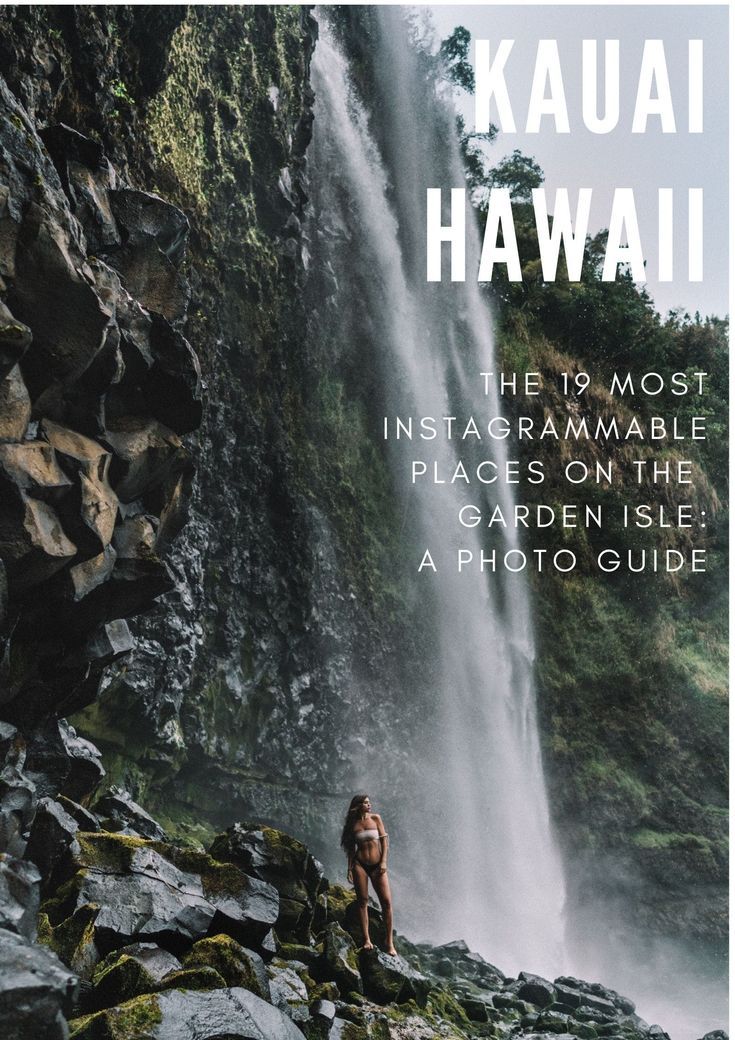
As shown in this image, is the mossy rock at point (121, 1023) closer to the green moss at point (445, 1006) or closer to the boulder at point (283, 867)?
the boulder at point (283, 867)

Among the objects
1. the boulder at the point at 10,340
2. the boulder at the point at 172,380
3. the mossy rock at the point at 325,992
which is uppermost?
the boulder at the point at 172,380

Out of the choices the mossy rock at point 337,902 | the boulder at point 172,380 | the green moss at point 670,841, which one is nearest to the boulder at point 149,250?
the boulder at point 172,380

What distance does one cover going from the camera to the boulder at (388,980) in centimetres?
759

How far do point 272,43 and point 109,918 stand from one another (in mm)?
20254

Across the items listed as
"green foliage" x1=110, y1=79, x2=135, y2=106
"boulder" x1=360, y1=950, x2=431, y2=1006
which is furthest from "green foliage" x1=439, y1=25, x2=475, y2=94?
"boulder" x1=360, y1=950, x2=431, y2=1006

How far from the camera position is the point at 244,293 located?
18938mm

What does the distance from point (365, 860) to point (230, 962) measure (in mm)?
2721

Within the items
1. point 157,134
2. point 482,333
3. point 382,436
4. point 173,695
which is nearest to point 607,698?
point 382,436

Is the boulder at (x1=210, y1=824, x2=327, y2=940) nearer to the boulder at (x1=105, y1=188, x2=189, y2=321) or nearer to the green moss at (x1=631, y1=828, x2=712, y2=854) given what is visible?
the boulder at (x1=105, y1=188, x2=189, y2=321)

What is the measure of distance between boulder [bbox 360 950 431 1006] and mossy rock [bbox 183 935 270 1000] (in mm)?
1663

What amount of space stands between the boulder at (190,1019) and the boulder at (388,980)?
88.3 inches

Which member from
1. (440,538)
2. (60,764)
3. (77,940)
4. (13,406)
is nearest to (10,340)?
(13,406)

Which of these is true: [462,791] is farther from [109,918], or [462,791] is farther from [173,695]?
[109,918]

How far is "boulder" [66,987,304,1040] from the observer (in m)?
4.81
